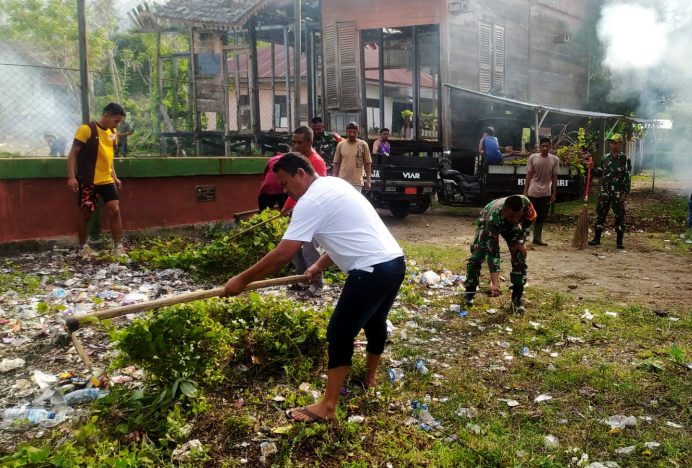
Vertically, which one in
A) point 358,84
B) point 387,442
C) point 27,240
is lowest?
point 387,442

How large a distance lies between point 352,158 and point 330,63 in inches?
329

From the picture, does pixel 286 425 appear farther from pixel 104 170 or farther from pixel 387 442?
pixel 104 170

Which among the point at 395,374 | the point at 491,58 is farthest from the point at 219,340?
the point at 491,58

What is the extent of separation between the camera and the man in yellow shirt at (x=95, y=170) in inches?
261

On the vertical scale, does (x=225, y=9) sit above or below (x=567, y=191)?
above

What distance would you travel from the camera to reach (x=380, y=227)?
3459 mm

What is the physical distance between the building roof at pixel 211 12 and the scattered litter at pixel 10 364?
11.1m

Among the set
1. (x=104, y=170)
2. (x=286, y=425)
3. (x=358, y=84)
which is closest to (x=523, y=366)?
(x=286, y=425)

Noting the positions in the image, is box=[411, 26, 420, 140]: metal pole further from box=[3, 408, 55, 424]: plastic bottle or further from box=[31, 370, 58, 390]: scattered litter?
box=[3, 408, 55, 424]: plastic bottle

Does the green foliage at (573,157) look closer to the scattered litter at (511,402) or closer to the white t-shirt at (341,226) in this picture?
the scattered litter at (511,402)

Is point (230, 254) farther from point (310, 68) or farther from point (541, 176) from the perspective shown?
point (310, 68)

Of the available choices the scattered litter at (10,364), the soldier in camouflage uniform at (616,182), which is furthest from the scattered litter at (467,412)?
the soldier in camouflage uniform at (616,182)

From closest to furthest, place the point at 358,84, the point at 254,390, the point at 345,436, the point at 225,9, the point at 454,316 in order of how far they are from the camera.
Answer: the point at 345,436
the point at 254,390
the point at 454,316
the point at 225,9
the point at 358,84

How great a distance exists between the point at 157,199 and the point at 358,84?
8691 mm
